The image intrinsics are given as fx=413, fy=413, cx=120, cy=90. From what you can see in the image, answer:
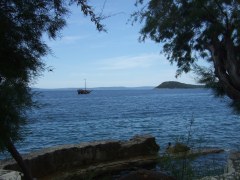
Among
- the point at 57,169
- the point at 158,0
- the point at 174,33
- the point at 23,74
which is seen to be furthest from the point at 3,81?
the point at 57,169

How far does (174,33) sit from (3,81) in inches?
338

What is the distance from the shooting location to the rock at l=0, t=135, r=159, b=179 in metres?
21.5

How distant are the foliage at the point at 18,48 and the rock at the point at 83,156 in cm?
1201

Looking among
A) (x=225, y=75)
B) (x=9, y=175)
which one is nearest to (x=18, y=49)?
(x=9, y=175)

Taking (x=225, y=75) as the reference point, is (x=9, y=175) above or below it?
below

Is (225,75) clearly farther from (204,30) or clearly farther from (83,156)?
(83,156)

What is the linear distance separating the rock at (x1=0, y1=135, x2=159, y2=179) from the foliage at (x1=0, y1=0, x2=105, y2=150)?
1201cm

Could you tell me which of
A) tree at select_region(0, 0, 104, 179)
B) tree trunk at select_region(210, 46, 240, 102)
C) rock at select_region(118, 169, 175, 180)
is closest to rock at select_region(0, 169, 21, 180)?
tree at select_region(0, 0, 104, 179)

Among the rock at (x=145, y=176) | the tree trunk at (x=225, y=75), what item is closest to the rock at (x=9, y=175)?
the rock at (x=145, y=176)

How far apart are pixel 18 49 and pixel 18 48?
0.02 meters

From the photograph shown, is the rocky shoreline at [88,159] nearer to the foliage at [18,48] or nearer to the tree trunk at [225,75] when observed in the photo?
the tree trunk at [225,75]

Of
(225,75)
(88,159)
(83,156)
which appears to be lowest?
(88,159)

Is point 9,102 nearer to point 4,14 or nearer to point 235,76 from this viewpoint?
point 4,14

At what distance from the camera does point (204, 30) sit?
1413 cm
